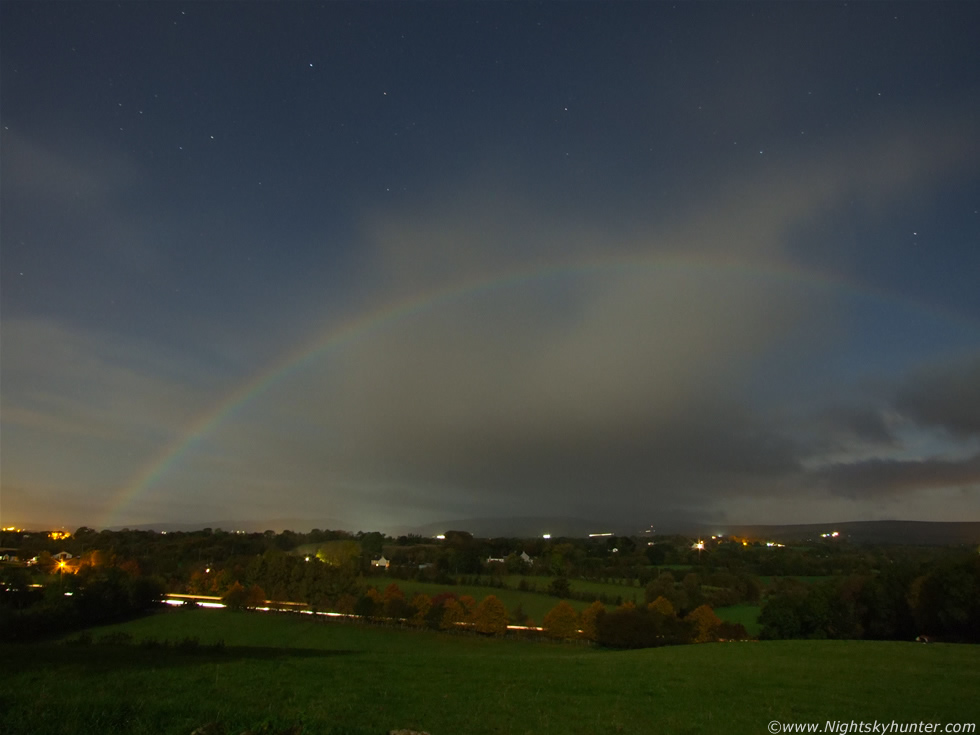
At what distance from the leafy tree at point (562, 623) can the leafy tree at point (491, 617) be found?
525 centimetres

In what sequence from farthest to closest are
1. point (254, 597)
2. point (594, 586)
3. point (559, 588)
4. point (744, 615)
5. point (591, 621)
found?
point (594, 586) → point (559, 588) → point (744, 615) → point (254, 597) → point (591, 621)

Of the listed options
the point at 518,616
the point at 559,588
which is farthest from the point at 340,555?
the point at 518,616

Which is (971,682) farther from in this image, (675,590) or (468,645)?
(675,590)

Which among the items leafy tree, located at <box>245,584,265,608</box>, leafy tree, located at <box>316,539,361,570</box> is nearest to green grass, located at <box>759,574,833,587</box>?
leafy tree, located at <box>316,539,361,570</box>

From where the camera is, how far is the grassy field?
12.3 metres

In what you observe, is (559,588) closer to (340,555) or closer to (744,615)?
(744,615)

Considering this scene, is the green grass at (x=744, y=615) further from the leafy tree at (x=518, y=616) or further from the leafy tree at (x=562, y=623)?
the leafy tree at (x=518, y=616)

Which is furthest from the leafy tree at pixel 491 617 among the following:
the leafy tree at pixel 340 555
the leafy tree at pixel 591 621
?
the leafy tree at pixel 340 555

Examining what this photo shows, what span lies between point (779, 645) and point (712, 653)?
727cm

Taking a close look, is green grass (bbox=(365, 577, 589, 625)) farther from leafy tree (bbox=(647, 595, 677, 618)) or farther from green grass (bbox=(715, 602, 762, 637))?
green grass (bbox=(715, 602, 762, 637))

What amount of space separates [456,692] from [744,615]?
81.9 metres

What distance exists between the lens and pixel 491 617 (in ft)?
251

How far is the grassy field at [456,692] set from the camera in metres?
12.3

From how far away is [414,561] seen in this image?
134625 millimetres
